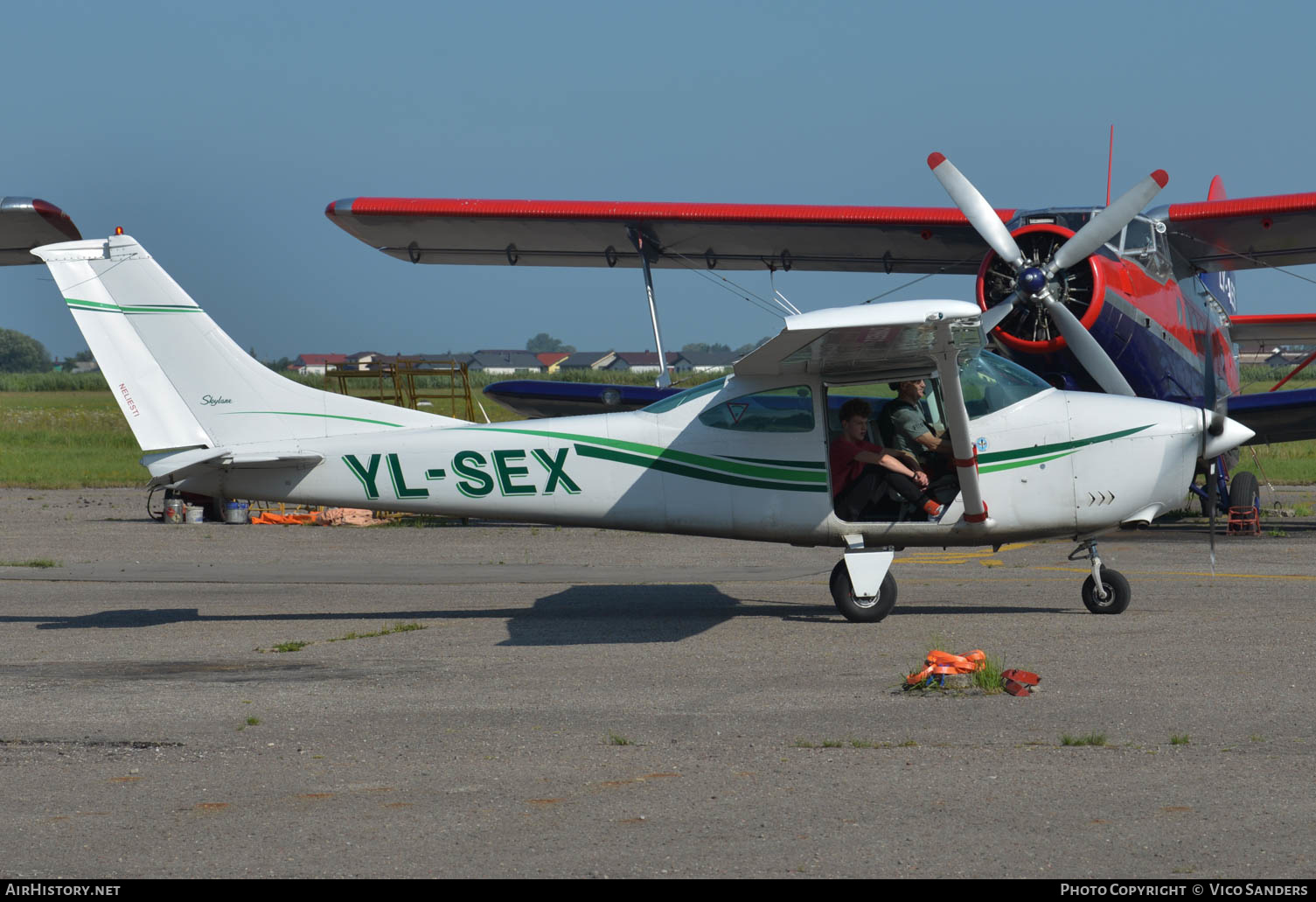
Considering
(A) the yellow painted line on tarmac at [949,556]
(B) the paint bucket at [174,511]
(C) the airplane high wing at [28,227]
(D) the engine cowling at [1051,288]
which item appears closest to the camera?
(C) the airplane high wing at [28,227]

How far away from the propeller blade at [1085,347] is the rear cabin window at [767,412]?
580 centimetres

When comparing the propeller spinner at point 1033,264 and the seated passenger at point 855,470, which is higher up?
the propeller spinner at point 1033,264

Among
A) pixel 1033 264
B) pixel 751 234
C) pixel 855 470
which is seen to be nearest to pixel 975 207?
pixel 1033 264

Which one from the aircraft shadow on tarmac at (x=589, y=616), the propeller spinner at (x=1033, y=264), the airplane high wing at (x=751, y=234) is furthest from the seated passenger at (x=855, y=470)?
the airplane high wing at (x=751, y=234)

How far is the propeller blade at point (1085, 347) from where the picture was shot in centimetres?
1441

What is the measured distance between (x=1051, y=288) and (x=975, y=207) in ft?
4.47

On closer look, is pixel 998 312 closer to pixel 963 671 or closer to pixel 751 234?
pixel 751 234

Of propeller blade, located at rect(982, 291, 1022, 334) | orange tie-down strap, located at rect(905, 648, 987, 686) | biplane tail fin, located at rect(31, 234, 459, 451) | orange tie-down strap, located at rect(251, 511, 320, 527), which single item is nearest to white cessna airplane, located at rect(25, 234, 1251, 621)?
biplane tail fin, located at rect(31, 234, 459, 451)

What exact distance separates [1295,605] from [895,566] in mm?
4962

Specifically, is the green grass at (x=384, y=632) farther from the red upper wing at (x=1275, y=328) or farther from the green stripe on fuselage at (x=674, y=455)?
the red upper wing at (x=1275, y=328)

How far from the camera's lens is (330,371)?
72.3ft

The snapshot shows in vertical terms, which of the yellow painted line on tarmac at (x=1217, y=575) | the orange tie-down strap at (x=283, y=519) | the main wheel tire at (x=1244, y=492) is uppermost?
the orange tie-down strap at (x=283, y=519)

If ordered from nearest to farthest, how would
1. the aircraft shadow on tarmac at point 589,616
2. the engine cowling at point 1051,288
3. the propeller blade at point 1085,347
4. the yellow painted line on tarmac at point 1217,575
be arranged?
1. the aircraft shadow on tarmac at point 589,616
2. the yellow painted line on tarmac at point 1217,575
3. the propeller blade at point 1085,347
4. the engine cowling at point 1051,288
